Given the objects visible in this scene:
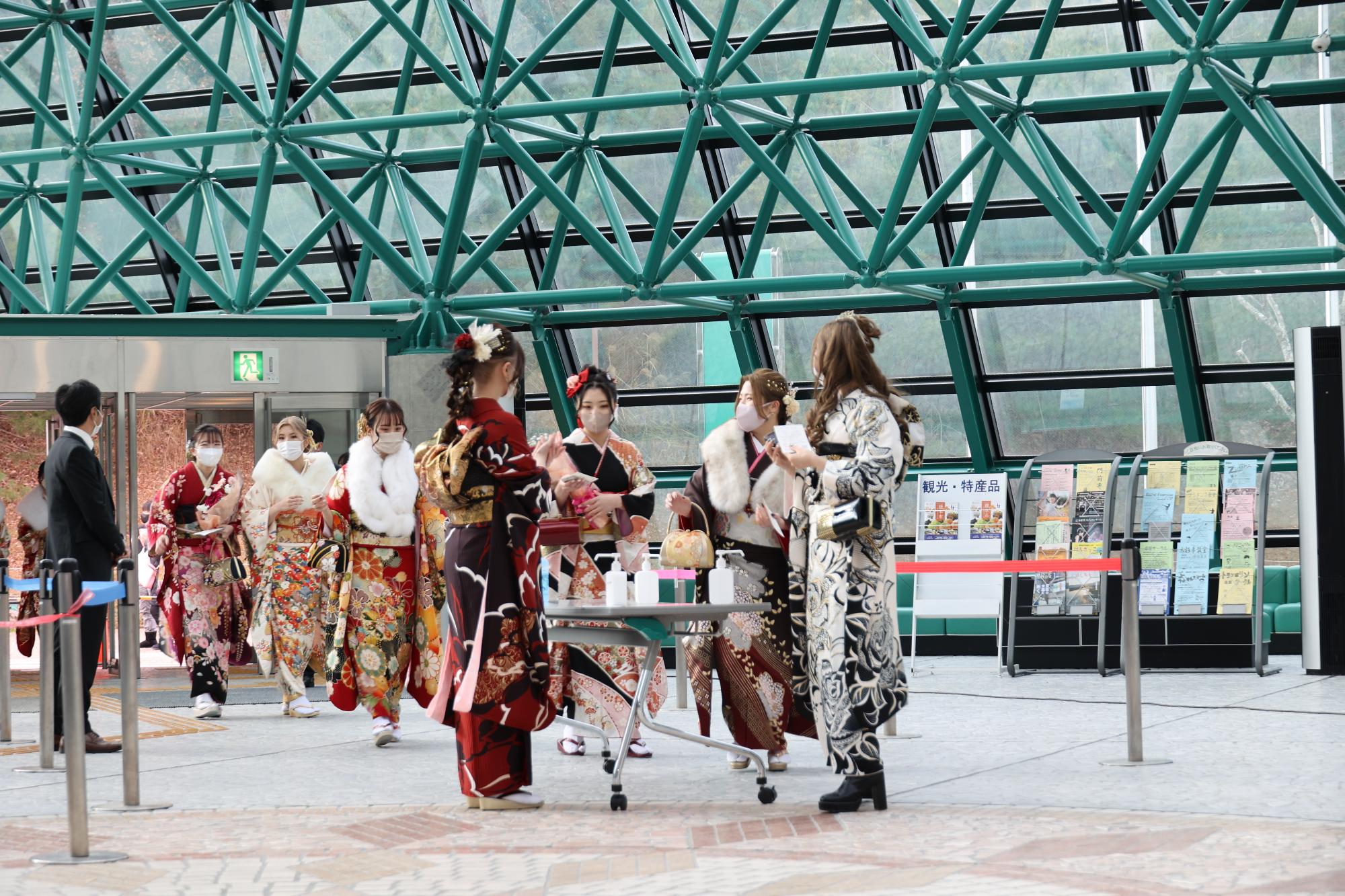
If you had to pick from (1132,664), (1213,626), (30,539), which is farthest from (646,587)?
(30,539)

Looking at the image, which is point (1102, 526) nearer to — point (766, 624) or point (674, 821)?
point (766, 624)

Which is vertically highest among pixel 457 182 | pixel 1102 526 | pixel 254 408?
pixel 457 182

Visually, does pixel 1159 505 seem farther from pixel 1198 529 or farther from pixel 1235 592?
pixel 1235 592

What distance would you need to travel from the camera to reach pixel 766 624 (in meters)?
6.34

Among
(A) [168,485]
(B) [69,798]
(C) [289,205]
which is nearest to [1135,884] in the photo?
(B) [69,798]

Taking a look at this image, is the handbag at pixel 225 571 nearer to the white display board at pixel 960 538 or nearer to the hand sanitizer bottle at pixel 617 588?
the hand sanitizer bottle at pixel 617 588

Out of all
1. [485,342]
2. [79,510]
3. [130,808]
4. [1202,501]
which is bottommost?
[130,808]

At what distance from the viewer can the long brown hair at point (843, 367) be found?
18.1ft

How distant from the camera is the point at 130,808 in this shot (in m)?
5.79

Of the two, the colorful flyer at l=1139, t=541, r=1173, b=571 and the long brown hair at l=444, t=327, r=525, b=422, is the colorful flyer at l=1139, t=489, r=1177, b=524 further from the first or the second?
the long brown hair at l=444, t=327, r=525, b=422

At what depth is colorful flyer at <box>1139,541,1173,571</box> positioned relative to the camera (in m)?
10.2

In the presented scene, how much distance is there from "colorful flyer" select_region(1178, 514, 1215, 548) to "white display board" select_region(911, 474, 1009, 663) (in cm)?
114

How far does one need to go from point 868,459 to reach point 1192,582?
17.4 ft

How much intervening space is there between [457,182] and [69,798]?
22.1 ft
